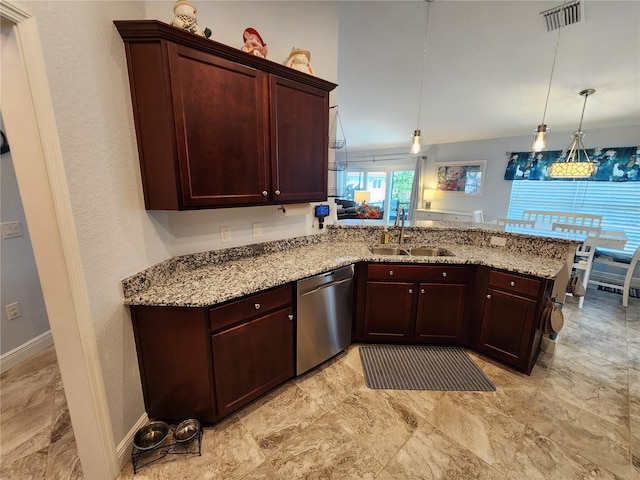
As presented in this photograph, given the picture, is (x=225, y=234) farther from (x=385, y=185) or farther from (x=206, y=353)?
(x=385, y=185)

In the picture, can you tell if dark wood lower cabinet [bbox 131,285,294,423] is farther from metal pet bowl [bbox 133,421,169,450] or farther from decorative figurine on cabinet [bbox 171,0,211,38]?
decorative figurine on cabinet [bbox 171,0,211,38]

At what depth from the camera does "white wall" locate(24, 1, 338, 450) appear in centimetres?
107

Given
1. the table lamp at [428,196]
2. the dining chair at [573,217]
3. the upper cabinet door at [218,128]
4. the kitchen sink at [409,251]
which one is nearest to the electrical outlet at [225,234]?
the upper cabinet door at [218,128]

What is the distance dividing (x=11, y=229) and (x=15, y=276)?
0.39 meters

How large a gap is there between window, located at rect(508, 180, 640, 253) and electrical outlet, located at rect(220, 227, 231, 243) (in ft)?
18.8

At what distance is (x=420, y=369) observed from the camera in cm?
215

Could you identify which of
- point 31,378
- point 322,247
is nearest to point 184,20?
point 322,247

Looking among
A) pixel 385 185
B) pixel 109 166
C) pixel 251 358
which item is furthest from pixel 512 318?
pixel 385 185

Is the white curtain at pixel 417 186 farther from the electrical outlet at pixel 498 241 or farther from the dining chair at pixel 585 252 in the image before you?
the electrical outlet at pixel 498 241

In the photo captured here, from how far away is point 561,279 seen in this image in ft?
7.30

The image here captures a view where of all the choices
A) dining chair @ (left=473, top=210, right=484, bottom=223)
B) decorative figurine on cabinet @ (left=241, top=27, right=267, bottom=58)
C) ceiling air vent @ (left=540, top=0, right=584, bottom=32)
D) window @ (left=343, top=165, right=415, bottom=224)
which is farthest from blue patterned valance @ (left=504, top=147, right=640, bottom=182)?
decorative figurine on cabinet @ (left=241, top=27, right=267, bottom=58)

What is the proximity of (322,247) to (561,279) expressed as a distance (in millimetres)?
2084

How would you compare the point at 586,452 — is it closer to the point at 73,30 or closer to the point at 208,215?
the point at 208,215

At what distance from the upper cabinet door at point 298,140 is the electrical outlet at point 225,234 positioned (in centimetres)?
46
